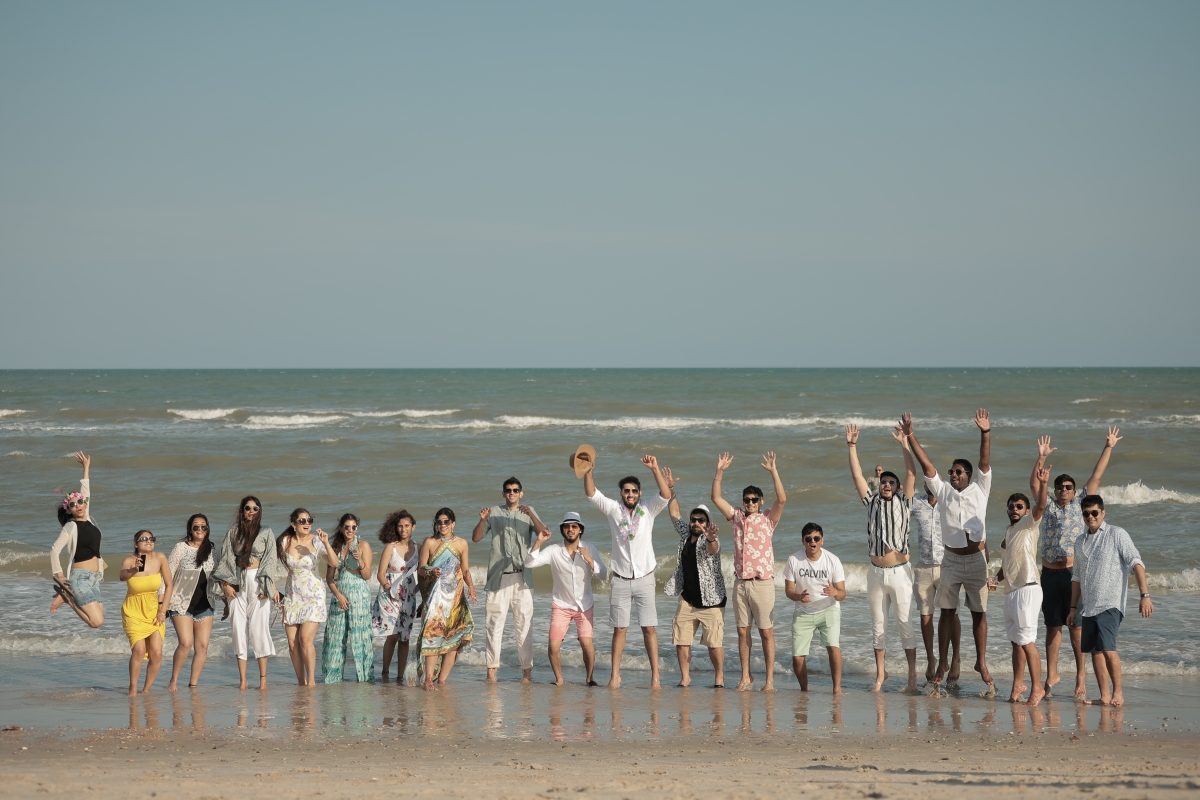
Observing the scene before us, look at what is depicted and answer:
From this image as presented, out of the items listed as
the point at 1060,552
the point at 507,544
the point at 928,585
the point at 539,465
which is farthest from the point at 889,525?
the point at 539,465

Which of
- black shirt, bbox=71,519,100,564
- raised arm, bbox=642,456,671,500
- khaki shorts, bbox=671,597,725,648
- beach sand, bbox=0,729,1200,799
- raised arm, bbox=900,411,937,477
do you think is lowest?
beach sand, bbox=0,729,1200,799

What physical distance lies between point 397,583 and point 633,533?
1.98 m

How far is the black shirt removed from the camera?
26.8ft

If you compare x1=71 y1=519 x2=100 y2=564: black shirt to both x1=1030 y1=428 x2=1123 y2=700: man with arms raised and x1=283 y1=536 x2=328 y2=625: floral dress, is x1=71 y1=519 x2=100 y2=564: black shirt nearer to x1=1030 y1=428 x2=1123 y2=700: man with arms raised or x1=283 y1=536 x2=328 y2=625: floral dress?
x1=283 y1=536 x2=328 y2=625: floral dress

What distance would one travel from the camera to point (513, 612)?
870 cm

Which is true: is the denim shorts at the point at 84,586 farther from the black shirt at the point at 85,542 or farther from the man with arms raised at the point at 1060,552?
the man with arms raised at the point at 1060,552

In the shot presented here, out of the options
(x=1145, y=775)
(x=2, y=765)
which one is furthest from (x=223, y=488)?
(x=1145, y=775)

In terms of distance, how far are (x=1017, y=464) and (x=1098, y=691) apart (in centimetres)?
1573

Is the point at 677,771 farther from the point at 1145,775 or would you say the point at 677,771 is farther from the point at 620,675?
the point at 620,675

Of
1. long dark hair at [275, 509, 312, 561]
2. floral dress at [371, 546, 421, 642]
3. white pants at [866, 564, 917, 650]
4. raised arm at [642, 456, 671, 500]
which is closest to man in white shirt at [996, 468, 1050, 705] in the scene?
white pants at [866, 564, 917, 650]

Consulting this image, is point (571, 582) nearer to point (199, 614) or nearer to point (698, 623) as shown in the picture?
point (698, 623)

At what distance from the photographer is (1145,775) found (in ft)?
17.4

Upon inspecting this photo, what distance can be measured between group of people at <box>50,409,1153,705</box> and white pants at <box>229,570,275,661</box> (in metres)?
0.01

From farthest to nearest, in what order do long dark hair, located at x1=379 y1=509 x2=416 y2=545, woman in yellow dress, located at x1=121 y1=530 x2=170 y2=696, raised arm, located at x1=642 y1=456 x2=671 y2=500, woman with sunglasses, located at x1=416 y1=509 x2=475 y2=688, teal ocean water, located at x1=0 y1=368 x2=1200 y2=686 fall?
1. teal ocean water, located at x1=0 y1=368 x2=1200 y2=686
2. long dark hair, located at x1=379 y1=509 x2=416 y2=545
3. woman with sunglasses, located at x1=416 y1=509 x2=475 y2=688
4. raised arm, located at x1=642 y1=456 x2=671 y2=500
5. woman in yellow dress, located at x1=121 y1=530 x2=170 y2=696
